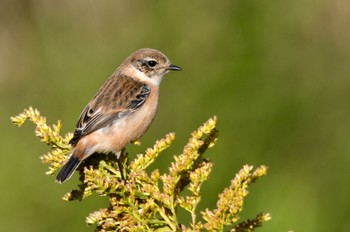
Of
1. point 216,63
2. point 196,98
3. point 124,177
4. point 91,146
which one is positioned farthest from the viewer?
point 216,63

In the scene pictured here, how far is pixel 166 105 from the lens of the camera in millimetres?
8867

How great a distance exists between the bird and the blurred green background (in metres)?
1.02

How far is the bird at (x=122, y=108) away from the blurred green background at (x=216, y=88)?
1.02 metres

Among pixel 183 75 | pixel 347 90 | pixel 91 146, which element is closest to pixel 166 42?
pixel 183 75

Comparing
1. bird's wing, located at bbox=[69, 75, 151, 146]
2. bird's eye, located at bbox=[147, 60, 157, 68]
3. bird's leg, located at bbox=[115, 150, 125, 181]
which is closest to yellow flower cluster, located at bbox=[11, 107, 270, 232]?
bird's leg, located at bbox=[115, 150, 125, 181]

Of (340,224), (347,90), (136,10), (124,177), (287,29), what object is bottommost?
(124,177)

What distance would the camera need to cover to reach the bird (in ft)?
19.1

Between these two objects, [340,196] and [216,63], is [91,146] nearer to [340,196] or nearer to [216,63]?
[340,196]

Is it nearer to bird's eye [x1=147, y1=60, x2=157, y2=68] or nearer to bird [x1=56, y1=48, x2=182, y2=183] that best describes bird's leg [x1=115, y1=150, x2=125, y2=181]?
bird [x1=56, y1=48, x2=182, y2=183]

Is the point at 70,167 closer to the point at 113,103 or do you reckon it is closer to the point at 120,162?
the point at 120,162

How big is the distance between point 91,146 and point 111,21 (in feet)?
17.3

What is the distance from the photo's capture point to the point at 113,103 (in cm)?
652

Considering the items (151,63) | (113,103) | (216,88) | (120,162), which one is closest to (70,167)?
(120,162)

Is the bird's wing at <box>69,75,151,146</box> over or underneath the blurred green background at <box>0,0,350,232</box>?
underneath
